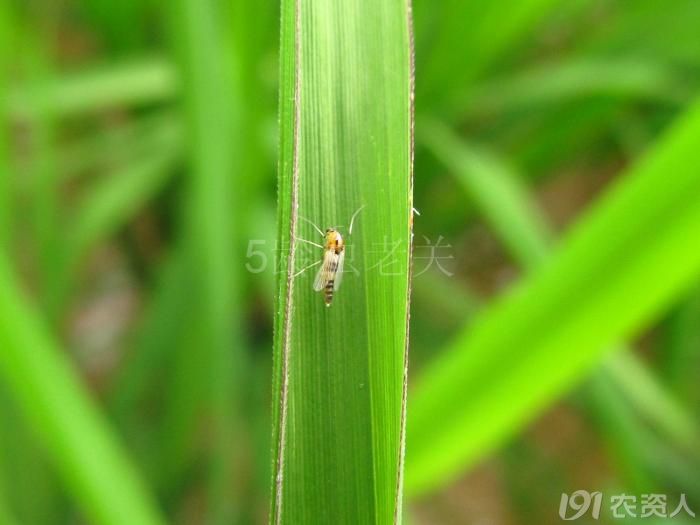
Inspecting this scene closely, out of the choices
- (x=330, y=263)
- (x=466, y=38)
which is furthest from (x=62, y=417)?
(x=466, y=38)

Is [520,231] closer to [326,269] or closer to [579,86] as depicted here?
[579,86]

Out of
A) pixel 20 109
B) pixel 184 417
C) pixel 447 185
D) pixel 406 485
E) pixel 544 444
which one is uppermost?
pixel 20 109

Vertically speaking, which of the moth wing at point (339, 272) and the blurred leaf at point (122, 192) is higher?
the moth wing at point (339, 272)

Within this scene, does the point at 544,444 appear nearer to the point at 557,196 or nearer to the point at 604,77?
the point at 557,196

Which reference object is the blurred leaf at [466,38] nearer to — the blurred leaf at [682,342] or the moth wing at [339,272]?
the blurred leaf at [682,342]

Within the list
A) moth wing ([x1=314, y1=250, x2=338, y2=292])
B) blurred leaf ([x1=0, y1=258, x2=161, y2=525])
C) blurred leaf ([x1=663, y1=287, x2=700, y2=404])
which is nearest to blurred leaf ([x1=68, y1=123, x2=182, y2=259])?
blurred leaf ([x1=0, y1=258, x2=161, y2=525])

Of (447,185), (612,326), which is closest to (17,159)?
(447,185)

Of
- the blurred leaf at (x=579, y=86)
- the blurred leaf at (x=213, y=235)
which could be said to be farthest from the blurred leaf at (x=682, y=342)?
the blurred leaf at (x=213, y=235)
